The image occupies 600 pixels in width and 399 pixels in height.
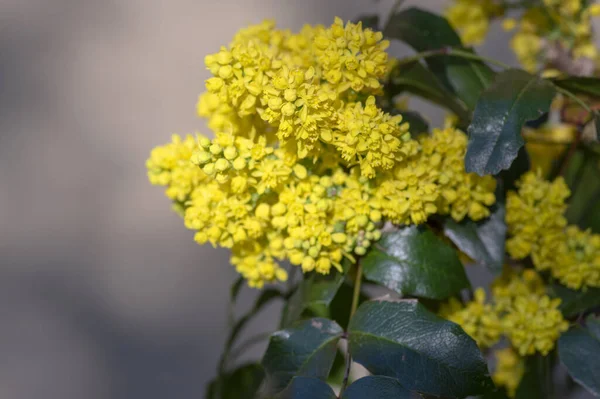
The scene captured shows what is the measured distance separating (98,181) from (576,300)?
1111 mm

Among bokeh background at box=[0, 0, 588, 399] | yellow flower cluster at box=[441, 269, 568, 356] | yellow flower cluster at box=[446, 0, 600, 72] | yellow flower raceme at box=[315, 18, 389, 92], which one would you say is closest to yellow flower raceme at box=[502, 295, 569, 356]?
yellow flower cluster at box=[441, 269, 568, 356]

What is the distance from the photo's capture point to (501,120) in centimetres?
44

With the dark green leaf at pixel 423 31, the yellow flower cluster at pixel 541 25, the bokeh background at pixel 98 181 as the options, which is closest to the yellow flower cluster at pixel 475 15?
the yellow flower cluster at pixel 541 25

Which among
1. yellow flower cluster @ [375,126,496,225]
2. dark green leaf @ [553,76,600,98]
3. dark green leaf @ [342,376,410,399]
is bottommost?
dark green leaf @ [342,376,410,399]

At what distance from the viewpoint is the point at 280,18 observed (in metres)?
1.41

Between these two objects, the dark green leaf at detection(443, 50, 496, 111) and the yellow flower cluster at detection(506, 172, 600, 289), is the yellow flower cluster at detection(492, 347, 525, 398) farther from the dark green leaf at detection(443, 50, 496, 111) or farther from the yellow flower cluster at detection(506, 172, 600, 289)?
the dark green leaf at detection(443, 50, 496, 111)

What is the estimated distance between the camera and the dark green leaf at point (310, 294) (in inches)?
18.8

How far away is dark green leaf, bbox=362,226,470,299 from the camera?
1.50ft

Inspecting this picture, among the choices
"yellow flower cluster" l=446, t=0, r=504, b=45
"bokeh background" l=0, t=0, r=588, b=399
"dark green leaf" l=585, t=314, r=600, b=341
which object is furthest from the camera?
"bokeh background" l=0, t=0, r=588, b=399

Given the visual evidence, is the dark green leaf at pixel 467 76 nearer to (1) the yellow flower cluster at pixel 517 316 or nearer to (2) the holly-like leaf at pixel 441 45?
(2) the holly-like leaf at pixel 441 45

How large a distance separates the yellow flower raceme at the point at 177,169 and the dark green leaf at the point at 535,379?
0.34 meters

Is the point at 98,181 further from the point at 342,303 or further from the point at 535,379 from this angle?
the point at 535,379

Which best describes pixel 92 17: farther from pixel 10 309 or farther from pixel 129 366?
pixel 129 366

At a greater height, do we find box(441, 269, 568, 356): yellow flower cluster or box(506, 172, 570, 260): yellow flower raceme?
box(506, 172, 570, 260): yellow flower raceme
